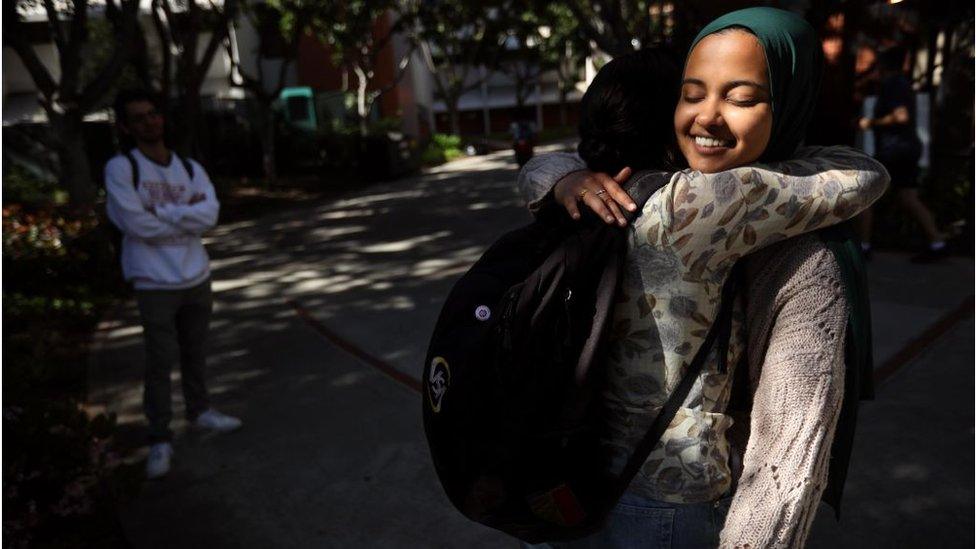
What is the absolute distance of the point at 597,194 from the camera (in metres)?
1.37

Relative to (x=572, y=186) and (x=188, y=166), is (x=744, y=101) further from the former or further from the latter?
(x=188, y=166)

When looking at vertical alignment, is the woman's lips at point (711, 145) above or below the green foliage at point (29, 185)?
above

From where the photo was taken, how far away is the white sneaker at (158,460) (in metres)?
3.92

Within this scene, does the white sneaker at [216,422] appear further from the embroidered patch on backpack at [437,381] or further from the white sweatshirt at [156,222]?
the embroidered patch on backpack at [437,381]

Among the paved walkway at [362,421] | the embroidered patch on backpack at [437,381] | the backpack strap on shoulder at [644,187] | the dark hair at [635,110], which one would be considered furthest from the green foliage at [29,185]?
→ the backpack strap on shoulder at [644,187]

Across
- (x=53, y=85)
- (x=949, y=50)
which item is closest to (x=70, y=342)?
(x=53, y=85)

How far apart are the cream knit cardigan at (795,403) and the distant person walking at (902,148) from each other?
595cm

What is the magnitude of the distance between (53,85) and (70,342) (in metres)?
4.29

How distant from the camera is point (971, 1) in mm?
8430

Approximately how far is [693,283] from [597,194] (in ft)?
0.71

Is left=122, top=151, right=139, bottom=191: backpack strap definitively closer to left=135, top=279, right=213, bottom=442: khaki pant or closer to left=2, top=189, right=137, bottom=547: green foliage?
left=135, top=279, right=213, bottom=442: khaki pant

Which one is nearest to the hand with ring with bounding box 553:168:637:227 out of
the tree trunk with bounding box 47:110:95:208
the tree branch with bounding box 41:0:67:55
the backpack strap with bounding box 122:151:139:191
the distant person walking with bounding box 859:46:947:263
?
the backpack strap with bounding box 122:151:139:191

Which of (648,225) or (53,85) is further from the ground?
Result: (53,85)

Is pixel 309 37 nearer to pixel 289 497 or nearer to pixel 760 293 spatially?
pixel 289 497
